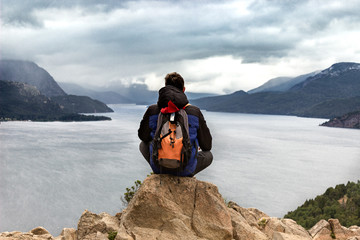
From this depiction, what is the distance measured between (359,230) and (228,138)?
141 metres

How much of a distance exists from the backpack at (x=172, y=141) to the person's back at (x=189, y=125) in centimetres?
16

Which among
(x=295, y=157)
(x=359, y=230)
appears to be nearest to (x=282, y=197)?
(x=295, y=157)

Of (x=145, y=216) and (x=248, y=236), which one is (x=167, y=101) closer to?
(x=145, y=216)

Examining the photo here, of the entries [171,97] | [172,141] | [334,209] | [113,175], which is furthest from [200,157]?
[113,175]

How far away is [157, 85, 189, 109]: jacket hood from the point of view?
684 centimetres

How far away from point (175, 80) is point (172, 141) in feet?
4.84

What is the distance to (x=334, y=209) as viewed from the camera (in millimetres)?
45906

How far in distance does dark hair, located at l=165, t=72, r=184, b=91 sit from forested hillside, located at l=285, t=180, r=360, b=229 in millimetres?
36712

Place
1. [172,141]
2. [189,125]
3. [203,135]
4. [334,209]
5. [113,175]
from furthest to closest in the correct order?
[113,175] → [334,209] → [203,135] → [189,125] → [172,141]

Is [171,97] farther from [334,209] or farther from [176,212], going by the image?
[334,209]

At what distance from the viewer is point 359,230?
10.2 meters

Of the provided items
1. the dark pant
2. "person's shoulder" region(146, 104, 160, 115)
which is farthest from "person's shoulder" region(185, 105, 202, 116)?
the dark pant

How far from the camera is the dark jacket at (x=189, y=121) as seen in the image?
691 cm

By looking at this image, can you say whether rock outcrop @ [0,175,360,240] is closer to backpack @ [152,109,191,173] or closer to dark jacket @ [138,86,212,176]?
dark jacket @ [138,86,212,176]
